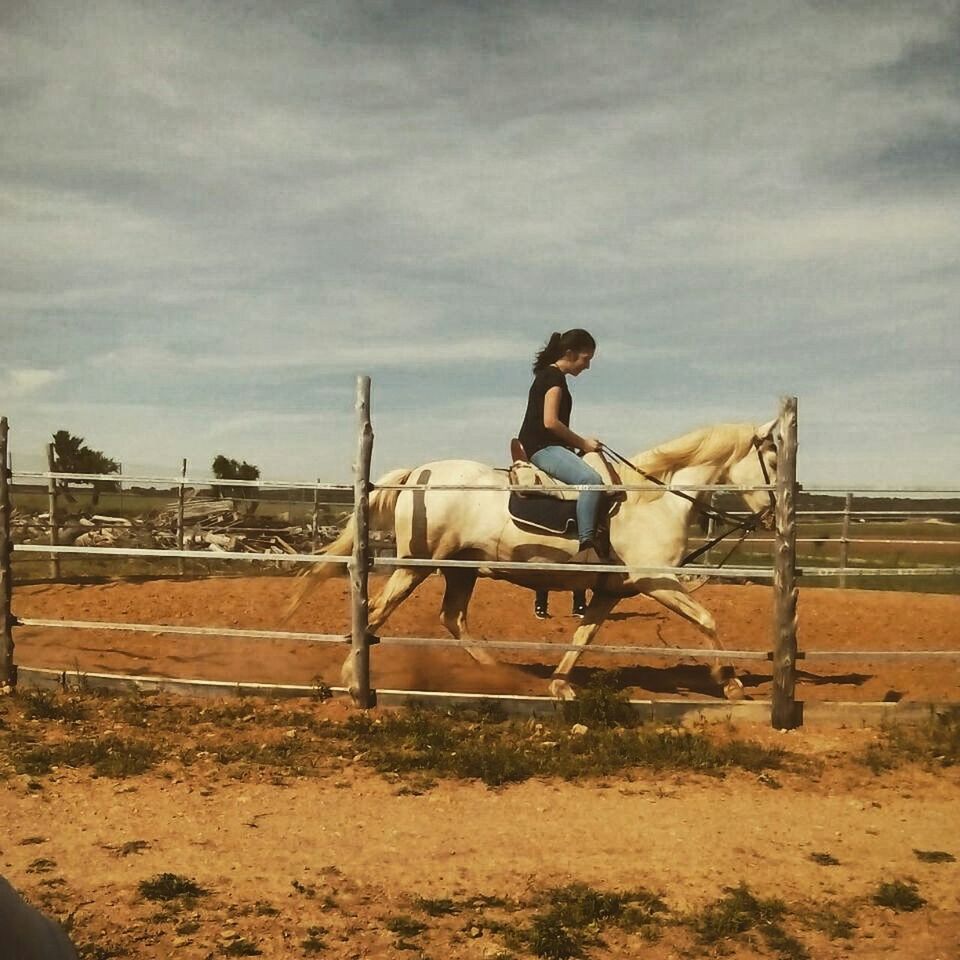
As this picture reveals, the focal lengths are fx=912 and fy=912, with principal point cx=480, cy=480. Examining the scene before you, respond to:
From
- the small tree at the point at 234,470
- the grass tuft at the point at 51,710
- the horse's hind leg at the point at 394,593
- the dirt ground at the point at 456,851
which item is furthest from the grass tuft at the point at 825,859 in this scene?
the small tree at the point at 234,470

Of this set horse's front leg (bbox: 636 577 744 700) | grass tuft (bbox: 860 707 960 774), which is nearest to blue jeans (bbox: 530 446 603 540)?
horse's front leg (bbox: 636 577 744 700)

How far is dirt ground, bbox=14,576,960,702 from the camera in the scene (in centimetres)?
841

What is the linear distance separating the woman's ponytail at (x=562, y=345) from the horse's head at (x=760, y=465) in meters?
1.62

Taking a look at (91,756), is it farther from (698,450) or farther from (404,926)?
(698,450)

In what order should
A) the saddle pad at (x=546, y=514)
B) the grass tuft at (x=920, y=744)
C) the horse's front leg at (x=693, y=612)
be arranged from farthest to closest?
the saddle pad at (x=546, y=514) < the horse's front leg at (x=693, y=612) < the grass tuft at (x=920, y=744)

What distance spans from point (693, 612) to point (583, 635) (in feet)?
3.05

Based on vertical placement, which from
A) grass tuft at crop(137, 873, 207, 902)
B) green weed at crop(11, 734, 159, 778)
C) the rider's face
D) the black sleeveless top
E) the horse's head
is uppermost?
the rider's face

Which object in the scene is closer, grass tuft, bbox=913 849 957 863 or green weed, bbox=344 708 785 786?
grass tuft, bbox=913 849 957 863

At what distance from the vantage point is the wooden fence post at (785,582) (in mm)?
6492

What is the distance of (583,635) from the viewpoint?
25.2 ft

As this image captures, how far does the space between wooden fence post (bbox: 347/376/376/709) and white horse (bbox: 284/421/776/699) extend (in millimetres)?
454

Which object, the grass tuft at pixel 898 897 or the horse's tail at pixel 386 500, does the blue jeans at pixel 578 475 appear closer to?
the horse's tail at pixel 386 500

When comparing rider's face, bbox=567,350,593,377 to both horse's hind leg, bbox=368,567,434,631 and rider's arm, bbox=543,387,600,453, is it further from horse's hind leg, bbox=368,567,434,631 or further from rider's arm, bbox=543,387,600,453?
horse's hind leg, bbox=368,567,434,631

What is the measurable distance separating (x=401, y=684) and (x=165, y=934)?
4.78 m
